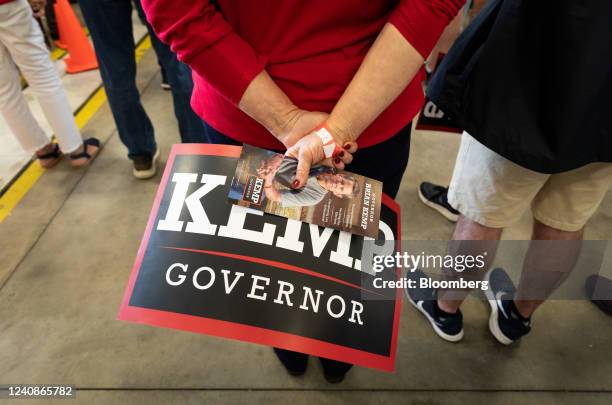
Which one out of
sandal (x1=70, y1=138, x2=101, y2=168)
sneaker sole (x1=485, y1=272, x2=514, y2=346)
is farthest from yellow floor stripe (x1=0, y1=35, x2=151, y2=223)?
sneaker sole (x1=485, y1=272, x2=514, y2=346)

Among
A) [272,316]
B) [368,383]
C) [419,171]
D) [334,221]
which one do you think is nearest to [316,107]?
[334,221]

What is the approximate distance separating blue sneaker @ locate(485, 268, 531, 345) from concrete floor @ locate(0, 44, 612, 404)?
0.04 m

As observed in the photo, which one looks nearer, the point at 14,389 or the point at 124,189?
the point at 14,389

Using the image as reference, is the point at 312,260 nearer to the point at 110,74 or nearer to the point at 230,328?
the point at 230,328

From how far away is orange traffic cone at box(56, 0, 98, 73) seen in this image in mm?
2949

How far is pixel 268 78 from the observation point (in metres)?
0.62

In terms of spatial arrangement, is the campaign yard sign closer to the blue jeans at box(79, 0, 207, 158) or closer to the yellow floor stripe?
the blue jeans at box(79, 0, 207, 158)

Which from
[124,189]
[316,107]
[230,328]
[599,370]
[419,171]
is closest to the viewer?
[230,328]

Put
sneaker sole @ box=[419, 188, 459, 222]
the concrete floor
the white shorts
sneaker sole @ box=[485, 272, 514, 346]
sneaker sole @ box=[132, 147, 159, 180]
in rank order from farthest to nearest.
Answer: sneaker sole @ box=[132, 147, 159, 180], sneaker sole @ box=[419, 188, 459, 222], sneaker sole @ box=[485, 272, 514, 346], the concrete floor, the white shorts

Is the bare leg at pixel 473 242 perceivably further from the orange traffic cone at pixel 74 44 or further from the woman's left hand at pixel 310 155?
the orange traffic cone at pixel 74 44

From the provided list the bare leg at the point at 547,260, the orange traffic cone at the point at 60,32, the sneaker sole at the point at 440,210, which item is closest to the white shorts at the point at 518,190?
the bare leg at the point at 547,260

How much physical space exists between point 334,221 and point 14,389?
1.34m

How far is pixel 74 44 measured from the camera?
2953 mm

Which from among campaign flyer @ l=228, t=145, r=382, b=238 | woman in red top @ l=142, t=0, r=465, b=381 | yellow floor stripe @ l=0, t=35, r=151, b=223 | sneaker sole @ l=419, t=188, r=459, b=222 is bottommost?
sneaker sole @ l=419, t=188, r=459, b=222
